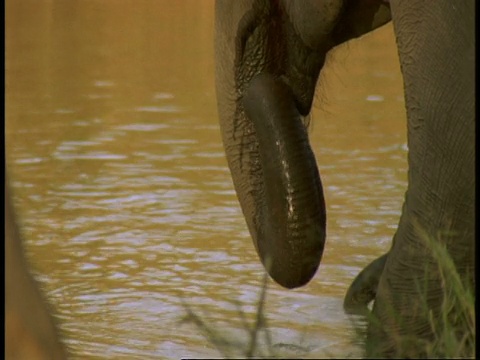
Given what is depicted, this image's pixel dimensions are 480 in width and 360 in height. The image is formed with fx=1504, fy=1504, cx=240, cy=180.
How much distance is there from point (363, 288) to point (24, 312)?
313 centimetres

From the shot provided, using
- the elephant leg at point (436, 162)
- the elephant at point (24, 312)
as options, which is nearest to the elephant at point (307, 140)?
the elephant leg at point (436, 162)

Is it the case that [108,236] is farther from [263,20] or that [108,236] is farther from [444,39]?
[444,39]

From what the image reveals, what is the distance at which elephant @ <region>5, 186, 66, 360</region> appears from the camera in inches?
87.2

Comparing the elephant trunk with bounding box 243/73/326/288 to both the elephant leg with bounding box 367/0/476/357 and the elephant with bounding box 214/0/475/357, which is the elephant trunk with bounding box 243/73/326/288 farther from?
the elephant leg with bounding box 367/0/476/357

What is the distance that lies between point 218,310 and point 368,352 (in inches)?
96.8

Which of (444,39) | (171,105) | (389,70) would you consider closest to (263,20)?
(444,39)

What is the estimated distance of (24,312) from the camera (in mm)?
2234

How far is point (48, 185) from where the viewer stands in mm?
7727

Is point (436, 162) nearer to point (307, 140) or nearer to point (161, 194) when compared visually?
point (307, 140)

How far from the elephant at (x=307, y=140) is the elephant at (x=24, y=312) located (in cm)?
110

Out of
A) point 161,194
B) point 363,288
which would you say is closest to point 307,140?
point 363,288

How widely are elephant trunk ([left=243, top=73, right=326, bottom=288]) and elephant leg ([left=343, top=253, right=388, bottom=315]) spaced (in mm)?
694

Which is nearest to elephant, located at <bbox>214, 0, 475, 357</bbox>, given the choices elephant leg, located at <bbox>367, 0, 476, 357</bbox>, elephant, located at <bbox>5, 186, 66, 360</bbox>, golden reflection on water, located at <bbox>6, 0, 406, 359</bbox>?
elephant leg, located at <bbox>367, 0, 476, 357</bbox>

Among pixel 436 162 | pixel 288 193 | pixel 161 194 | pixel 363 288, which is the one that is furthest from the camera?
pixel 161 194
